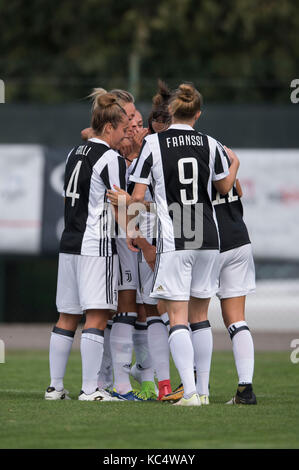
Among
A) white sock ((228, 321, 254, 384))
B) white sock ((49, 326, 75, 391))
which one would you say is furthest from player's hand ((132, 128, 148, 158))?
white sock ((228, 321, 254, 384))

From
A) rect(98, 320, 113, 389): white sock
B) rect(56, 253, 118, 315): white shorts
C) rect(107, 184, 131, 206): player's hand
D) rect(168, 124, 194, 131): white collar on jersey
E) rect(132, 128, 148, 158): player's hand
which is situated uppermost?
rect(132, 128, 148, 158): player's hand

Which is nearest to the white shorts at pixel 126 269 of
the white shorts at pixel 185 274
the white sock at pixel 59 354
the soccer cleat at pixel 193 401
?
the white sock at pixel 59 354

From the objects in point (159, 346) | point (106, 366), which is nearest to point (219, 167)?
point (159, 346)

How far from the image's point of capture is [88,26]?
24438 mm

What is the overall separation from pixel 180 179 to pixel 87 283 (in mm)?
973

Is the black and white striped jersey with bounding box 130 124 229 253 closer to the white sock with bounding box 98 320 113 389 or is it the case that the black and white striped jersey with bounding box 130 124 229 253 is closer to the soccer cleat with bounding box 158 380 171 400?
the soccer cleat with bounding box 158 380 171 400

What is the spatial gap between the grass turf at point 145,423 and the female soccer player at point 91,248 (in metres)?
0.35

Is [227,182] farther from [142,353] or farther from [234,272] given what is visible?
[142,353]

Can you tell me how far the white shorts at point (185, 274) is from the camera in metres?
6.66

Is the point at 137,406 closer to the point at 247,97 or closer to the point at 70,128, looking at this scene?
the point at 70,128

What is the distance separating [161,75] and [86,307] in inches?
447

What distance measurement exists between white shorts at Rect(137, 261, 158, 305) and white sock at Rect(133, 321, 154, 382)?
48cm

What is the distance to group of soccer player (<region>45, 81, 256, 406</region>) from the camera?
264 inches

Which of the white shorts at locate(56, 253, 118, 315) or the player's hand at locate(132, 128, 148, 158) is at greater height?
the player's hand at locate(132, 128, 148, 158)
